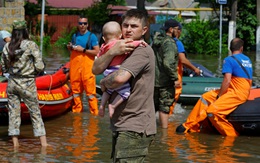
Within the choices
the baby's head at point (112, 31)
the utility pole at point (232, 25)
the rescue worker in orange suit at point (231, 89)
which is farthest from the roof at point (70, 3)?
the baby's head at point (112, 31)

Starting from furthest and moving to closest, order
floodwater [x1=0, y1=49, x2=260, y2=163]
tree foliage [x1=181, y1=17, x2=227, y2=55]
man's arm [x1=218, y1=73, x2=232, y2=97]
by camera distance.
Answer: tree foliage [x1=181, y1=17, x2=227, y2=55] → man's arm [x1=218, y1=73, x2=232, y2=97] → floodwater [x1=0, y1=49, x2=260, y2=163]

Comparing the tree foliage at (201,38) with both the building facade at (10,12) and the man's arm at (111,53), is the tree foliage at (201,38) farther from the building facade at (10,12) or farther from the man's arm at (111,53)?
the man's arm at (111,53)

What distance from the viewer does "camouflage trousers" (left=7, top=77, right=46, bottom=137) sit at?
8555 mm

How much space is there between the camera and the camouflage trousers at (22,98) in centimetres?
855

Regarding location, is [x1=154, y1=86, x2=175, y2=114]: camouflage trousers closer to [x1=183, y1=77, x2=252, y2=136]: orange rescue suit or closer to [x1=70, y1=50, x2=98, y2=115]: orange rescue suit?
[x1=183, y1=77, x2=252, y2=136]: orange rescue suit

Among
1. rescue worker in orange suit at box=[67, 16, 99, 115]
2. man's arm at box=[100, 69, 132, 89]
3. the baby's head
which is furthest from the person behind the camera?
rescue worker in orange suit at box=[67, 16, 99, 115]

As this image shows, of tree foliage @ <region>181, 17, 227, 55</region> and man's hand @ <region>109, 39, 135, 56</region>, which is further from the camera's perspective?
tree foliage @ <region>181, 17, 227, 55</region>

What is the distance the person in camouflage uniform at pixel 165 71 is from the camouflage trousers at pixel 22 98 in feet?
7.32

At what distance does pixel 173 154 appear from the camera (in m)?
8.60

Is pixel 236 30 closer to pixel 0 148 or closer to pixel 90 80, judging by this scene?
pixel 90 80

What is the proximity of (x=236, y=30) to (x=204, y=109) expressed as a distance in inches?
920

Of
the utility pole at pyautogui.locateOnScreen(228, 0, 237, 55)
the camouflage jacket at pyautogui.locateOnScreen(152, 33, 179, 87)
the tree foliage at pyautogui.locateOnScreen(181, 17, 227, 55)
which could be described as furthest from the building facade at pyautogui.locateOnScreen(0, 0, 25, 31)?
the utility pole at pyautogui.locateOnScreen(228, 0, 237, 55)

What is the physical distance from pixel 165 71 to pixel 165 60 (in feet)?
0.58

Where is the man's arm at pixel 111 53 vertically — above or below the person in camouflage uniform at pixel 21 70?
above
